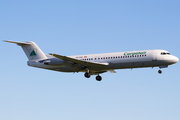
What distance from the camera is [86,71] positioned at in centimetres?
4003

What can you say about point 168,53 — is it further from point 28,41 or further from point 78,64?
point 28,41

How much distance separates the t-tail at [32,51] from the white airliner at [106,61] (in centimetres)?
53

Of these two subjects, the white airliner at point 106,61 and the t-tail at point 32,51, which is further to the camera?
the t-tail at point 32,51

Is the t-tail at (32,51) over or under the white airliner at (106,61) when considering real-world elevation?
over

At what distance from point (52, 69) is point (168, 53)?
1592cm

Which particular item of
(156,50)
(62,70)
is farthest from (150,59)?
(62,70)

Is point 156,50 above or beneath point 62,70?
above

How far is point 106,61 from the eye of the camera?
38625mm

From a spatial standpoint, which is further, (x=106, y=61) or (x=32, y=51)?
(x=32, y=51)

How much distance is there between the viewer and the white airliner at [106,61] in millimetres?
37062

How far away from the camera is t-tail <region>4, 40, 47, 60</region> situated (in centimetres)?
4247

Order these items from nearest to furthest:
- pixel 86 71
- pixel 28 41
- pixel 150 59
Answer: pixel 150 59
pixel 86 71
pixel 28 41

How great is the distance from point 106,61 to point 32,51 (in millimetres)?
11201

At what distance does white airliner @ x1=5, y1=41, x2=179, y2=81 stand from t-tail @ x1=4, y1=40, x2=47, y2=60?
533 mm
